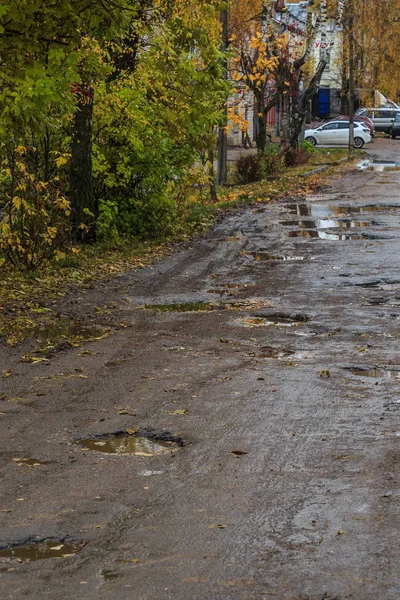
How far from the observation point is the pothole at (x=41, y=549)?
5160 millimetres

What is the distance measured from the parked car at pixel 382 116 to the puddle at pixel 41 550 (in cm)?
6487

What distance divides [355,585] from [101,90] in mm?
13809

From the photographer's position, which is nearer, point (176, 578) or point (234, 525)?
point (176, 578)

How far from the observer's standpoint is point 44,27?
11.1 meters

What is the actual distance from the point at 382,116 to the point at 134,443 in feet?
212

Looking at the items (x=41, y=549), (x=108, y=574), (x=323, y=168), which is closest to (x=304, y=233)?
→ (x=41, y=549)

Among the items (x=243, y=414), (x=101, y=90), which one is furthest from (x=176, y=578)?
(x=101, y=90)

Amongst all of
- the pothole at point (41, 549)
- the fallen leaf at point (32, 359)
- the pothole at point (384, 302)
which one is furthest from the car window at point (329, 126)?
the pothole at point (41, 549)

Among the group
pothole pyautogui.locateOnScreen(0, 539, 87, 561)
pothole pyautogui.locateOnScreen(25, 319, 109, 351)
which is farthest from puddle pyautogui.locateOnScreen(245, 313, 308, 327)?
pothole pyautogui.locateOnScreen(0, 539, 87, 561)

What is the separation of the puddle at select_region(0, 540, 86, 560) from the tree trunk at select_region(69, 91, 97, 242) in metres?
11.9

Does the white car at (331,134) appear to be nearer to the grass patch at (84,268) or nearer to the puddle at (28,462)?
the grass patch at (84,268)

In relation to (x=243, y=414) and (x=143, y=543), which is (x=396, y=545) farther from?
(x=243, y=414)

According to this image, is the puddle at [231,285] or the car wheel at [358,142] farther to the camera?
the car wheel at [358,142]

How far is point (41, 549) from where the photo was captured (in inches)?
206
